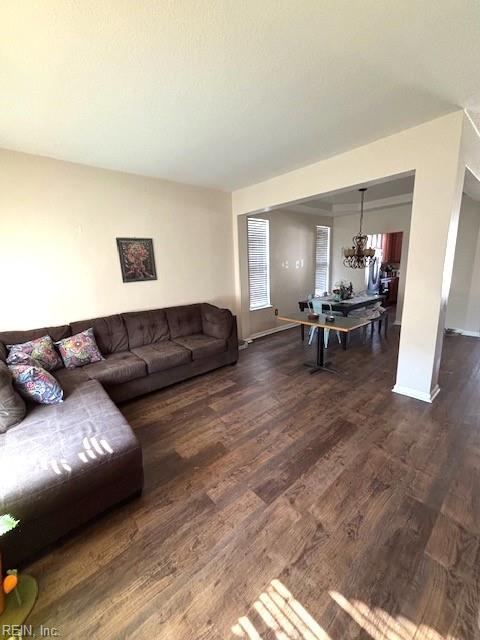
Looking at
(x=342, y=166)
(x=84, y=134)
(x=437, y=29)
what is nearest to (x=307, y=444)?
(x=437, y=29)

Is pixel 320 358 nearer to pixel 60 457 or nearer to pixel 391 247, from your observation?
pixel 60 457

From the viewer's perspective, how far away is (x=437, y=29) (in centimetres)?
137

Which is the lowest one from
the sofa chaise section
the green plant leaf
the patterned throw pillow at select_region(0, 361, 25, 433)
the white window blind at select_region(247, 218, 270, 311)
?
the sofa chaise section

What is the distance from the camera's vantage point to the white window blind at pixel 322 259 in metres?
6.36

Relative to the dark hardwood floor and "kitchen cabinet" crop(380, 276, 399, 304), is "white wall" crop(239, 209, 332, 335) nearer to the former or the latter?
the dark hardwood floor

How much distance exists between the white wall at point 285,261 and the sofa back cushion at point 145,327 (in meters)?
1.71

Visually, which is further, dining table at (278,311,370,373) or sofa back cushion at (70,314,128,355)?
dining table at (278,311,370,373)

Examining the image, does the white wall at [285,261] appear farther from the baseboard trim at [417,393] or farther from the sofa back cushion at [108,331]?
the baseboard trim at [417,393]

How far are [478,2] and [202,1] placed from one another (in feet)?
4.27

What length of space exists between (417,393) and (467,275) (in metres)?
3.45

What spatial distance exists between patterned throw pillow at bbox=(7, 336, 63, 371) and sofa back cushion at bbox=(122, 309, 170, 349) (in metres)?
0.84

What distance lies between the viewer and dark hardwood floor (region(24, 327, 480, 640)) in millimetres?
1123

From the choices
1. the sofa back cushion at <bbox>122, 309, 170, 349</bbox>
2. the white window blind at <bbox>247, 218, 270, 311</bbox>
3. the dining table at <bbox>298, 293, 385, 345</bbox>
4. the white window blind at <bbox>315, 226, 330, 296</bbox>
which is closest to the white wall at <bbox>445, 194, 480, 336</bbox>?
the dining table at <bbox>298, 293, 385, 345</bbox>

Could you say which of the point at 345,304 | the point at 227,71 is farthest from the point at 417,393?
the point at 227,71
